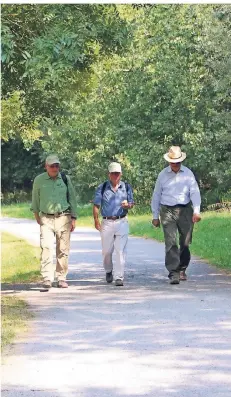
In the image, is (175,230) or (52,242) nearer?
(52,242)

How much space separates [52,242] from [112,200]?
112 centimetres

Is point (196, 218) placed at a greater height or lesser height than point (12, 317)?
greater

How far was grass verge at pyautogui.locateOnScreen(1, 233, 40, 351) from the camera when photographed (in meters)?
11.0

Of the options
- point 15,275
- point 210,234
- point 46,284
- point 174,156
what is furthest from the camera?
point 210,234

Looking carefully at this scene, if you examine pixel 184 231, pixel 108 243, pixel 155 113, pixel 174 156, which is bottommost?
pixel 108 243

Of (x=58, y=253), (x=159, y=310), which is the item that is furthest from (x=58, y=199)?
(x=159, y=310)

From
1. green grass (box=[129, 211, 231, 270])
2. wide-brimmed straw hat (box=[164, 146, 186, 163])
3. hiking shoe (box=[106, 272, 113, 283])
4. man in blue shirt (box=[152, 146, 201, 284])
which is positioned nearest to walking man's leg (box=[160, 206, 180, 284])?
man in blue shirt (box=[152, 146, 201, 284])

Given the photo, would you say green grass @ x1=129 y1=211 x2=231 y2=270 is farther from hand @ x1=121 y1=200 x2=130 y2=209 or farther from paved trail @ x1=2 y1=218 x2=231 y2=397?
paved trail @ x1=2 y1=218 x2=231 y2=397

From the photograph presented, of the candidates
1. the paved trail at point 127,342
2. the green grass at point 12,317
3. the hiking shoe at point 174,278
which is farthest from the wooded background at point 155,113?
the green grass at point 12,317

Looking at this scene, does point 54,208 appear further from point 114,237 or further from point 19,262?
point 19,262

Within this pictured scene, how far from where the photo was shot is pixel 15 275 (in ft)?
57.3

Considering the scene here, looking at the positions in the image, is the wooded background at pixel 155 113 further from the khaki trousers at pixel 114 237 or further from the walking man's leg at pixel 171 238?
the khaki trousers at pixel 114 237

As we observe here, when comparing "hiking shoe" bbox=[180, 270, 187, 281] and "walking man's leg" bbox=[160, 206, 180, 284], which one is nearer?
"walking man's leg" bbox=[160, 206, 180, 284]

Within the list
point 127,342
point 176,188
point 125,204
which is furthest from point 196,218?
point 127,342
